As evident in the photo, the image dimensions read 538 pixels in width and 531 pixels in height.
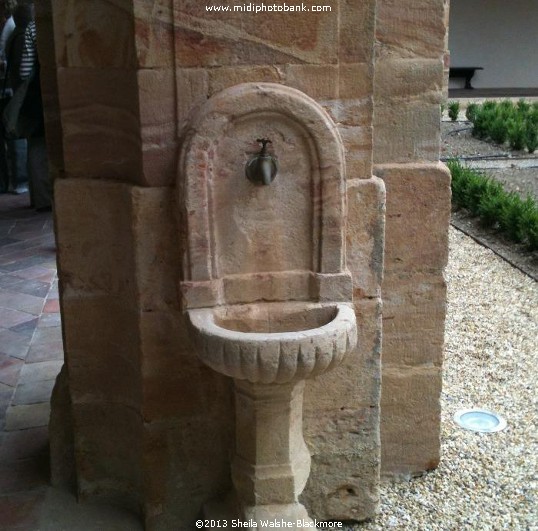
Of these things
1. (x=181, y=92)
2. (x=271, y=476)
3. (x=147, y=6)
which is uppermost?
(x=147, y=6)

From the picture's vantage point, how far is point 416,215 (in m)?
3.06

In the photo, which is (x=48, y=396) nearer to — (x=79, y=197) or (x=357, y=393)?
(x=79, y=197)

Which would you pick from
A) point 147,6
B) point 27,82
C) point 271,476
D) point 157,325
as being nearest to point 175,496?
point 271,476

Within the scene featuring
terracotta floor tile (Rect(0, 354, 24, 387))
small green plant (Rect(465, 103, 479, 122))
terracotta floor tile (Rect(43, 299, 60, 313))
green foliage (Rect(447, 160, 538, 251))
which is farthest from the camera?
small green plant (Rect(465, 103, 479, 122))

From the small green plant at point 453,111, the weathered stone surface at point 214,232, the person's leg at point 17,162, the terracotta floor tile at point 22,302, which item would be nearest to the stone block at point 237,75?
the weathered stone surface at point 214,232

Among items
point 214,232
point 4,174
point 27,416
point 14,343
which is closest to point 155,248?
point 214,232

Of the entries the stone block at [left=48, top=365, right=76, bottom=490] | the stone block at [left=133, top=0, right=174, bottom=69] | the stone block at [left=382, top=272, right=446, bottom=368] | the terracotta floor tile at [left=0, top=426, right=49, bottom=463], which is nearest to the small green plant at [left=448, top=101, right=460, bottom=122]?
the stone block at [left=382, top=272, right=446, bottom=368]

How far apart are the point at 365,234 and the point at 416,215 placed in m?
0.40

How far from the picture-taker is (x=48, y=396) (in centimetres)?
400

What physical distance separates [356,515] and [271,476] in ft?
1.83

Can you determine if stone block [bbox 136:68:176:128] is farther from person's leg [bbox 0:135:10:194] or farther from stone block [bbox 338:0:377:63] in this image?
person's leg [bbox 0:135:10:194]

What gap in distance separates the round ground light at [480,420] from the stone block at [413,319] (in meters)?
0.69

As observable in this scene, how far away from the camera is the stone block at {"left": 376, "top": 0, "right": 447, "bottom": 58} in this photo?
2.86 meters

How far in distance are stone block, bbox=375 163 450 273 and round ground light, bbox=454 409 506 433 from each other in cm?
104
